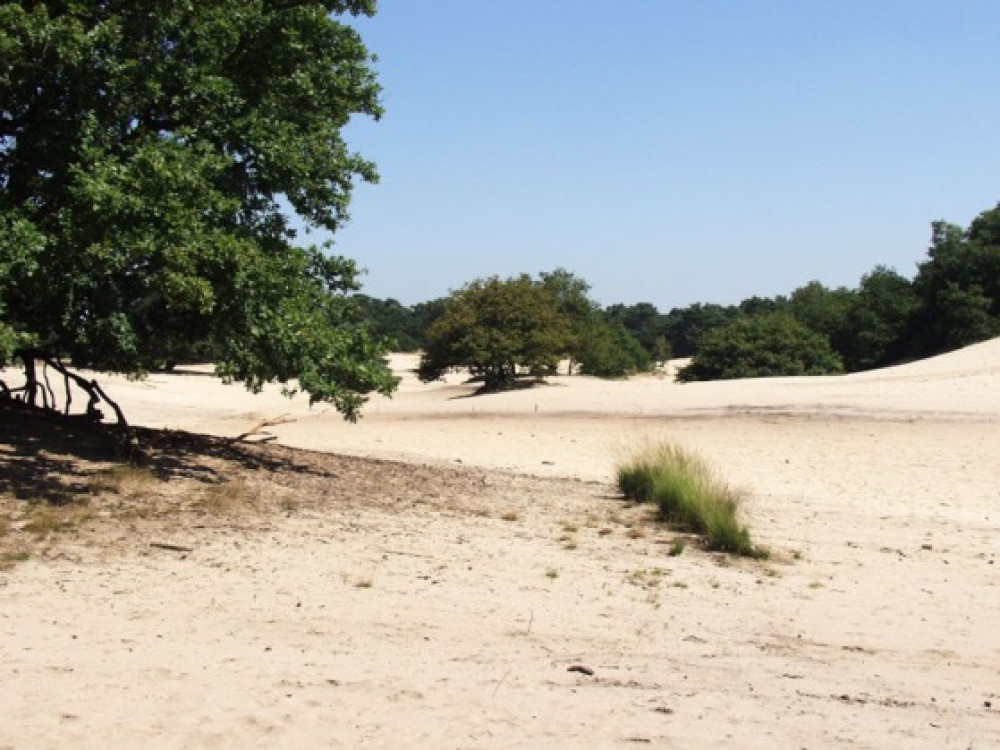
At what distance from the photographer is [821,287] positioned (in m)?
87.1

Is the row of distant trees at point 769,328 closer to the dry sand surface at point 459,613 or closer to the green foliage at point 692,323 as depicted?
the dry sand surface at point 459,613

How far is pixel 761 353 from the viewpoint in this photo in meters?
44.3

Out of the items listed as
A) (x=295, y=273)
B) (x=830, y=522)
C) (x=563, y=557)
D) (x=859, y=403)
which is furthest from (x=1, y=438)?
(x=859, y=403)

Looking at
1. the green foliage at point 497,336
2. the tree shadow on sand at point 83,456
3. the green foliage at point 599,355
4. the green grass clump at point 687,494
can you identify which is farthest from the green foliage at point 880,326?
the tree shadow on sand at point 83,456

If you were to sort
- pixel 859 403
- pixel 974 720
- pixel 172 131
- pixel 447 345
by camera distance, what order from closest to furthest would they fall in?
pixel 974 720, pixel 172 131, pixel 859 403, pixel 447 345

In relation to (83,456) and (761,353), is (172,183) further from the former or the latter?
(761,353)

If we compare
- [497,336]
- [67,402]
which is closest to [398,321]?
[497,336]

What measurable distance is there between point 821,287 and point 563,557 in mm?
83745

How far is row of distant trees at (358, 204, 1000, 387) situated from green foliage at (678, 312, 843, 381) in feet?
0.17

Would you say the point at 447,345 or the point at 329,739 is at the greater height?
the point at 447,345

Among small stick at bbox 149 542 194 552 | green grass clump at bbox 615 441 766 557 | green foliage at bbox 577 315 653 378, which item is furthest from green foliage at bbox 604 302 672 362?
small stick at bbox 149 542 194 552

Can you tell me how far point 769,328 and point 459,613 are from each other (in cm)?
4144

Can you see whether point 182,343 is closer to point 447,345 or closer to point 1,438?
point 1,438

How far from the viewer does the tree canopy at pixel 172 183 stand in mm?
8656
